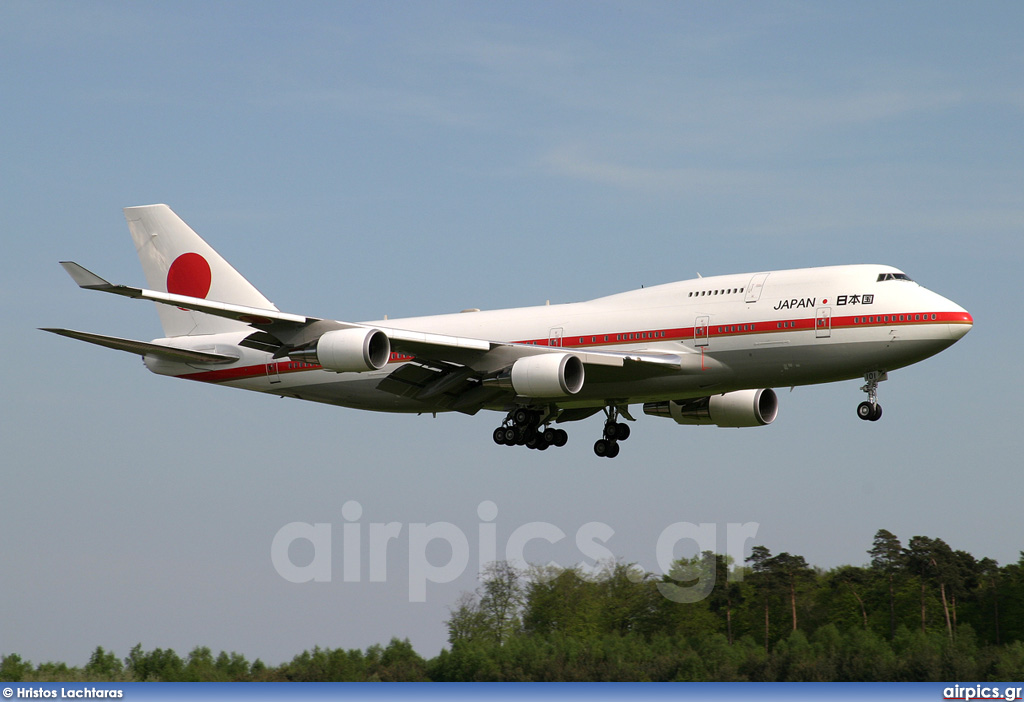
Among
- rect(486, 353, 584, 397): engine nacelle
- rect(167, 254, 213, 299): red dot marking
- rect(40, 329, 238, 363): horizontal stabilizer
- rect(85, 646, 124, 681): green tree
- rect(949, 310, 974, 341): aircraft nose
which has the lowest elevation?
rect(85, 646, 124, 681): green tree

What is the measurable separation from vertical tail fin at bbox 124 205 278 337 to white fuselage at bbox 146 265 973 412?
925cm

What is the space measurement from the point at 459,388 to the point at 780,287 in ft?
36.4

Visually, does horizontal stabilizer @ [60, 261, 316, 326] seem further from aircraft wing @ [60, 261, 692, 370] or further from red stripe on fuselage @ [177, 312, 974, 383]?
red stripe on fuselage @ [177, 312, 974, 383]

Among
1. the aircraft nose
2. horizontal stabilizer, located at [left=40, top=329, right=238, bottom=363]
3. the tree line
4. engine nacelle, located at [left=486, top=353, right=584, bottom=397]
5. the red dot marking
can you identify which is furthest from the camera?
the tree line

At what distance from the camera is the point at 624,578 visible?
7581 cm

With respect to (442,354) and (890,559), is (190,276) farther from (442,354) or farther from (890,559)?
(890,559)

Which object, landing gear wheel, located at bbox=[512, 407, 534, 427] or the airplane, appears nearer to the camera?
the airplane

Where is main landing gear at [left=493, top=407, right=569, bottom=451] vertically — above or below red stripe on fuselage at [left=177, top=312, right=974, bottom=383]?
below

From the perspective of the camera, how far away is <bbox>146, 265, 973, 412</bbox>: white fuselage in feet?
117

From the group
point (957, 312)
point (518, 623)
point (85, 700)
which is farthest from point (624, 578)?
point (957, 312)

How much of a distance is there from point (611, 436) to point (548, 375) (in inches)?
307

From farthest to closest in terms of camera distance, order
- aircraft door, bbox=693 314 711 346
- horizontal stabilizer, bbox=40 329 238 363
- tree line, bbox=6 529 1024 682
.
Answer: tree line, bbox=6 529 1024 682, horizontal stabilizer, bbox=40 329 238 363, aircraft door, bbox=693 314 711 346

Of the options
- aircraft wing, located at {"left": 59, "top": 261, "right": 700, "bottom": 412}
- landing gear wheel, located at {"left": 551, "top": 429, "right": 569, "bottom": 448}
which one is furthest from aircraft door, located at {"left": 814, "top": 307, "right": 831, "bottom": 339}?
landing gear wheel, located at {"left": 551, "top": 429, "right": 569, "bottom": 448}

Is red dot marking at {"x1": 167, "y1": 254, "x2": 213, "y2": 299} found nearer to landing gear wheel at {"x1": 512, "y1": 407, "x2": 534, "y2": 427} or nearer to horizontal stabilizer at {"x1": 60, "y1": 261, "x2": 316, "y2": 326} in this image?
horizontal stabilizer at {"x1": 60, "y1": 261, "x2": 316, "y2": 326}
